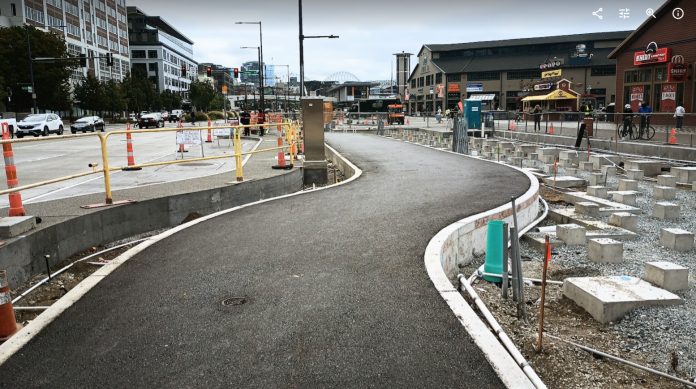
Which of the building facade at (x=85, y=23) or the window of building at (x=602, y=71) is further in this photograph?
the window of building at (x=602, y=71)

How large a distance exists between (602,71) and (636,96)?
50.4 m

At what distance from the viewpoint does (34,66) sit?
182 feet

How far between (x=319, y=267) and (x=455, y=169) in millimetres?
9641

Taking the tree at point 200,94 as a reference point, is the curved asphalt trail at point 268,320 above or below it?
below

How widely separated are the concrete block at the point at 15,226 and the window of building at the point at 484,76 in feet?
294

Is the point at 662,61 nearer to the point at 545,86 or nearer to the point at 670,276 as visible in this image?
the point at 545,86

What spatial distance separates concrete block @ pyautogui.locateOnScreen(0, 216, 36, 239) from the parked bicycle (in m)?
21.3

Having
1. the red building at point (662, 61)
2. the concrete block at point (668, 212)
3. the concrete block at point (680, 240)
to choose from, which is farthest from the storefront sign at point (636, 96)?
the concrete block at point (680, 240)

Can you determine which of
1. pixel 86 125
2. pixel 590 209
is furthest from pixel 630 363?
pixel 86 125

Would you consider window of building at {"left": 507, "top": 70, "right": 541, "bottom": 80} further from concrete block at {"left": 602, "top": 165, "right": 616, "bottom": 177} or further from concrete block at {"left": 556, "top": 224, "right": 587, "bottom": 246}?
concrete block at {"left": 556, "top": 224, "right": 587, "bottom": 246}

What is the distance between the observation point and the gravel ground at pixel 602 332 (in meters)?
4.23

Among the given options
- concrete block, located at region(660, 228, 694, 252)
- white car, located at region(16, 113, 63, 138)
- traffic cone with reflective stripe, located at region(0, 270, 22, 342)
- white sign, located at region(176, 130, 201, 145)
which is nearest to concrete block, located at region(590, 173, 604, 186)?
concrete block, located at region(660, 228, 694, 252)

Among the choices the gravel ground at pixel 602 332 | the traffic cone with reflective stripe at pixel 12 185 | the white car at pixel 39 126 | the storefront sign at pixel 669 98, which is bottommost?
the gravel ground at pixel 602 332

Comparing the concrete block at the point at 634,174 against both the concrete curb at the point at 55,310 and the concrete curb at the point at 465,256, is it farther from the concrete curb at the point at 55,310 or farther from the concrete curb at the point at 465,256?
the concrete curb at the point at 55,310
